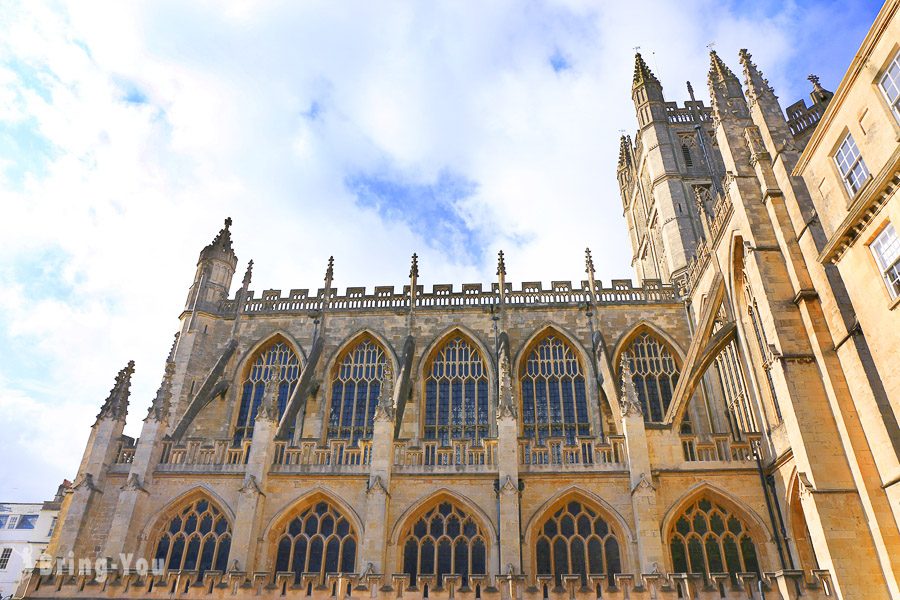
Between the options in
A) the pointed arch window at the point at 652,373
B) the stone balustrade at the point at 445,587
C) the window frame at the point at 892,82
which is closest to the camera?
the window frame at the point at 892,82

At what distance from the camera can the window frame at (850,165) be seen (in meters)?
12.9

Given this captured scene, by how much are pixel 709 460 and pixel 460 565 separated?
7.40m

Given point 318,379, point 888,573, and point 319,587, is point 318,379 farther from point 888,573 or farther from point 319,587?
point 888,573

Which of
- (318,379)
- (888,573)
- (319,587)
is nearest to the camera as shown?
(888,573)

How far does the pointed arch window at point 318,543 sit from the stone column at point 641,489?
298 inches

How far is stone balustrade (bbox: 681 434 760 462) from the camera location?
650 inches

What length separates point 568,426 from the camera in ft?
71.7

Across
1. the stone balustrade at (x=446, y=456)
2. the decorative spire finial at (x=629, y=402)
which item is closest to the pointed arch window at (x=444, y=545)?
the stone balustrade at (x=446, y=456)

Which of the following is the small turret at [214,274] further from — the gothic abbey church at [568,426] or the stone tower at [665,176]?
the stone tower at [665,176]

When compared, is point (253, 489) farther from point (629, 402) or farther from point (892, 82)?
point (892, 82)

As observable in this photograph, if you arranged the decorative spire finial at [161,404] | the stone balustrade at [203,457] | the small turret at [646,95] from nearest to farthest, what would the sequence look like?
the stone balustrade at [203,457], the decorative spire finial at [161,404], the small turret at [646,95]

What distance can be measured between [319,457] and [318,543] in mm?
2377

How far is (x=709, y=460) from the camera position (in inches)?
651

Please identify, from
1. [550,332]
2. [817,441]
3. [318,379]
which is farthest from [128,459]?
[817,441]
